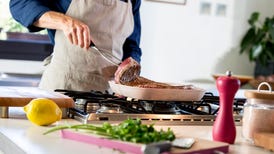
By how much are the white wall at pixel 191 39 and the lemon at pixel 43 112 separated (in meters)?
2.08

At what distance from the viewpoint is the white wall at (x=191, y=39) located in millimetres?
3256

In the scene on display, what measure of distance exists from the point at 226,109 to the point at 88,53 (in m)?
0.91

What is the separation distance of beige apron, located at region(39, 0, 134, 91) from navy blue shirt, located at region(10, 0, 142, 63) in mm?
73

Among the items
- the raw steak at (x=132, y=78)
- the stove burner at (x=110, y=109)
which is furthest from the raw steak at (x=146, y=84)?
the stove burner at (x=110, y=109)

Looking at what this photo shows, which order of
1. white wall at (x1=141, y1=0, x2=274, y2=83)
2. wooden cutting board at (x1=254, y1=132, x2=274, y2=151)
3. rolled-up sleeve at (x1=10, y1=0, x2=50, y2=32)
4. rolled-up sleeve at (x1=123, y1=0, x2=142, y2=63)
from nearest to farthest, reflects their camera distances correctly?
1. wooden cutting board at (x1=254, y1=132, x2=274, y2=151)
2. rolled-up sleeve at (x1=10, y1=0, x2=50, y2=32)
3. rolled-up sleeve at (x1=123, y1=0, x2=142, y2=63)
4. white wall at (x1=141, y1=0, x2=274, y2=83)

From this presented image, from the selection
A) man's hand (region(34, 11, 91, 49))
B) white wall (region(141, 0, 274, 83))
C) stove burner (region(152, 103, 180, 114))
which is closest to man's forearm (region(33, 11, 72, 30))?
man's hand (region(34, 11, 91, 49))

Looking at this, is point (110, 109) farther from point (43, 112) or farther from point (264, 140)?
point (264, 140)

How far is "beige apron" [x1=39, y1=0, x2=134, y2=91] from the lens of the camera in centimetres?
186

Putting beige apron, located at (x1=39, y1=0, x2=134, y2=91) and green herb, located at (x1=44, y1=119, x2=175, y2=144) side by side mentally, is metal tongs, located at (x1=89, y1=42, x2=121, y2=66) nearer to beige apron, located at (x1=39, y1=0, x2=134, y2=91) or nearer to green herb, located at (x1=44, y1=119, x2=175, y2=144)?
beige apron, located at (x1=39, y1=0, x2=134, y2=91)

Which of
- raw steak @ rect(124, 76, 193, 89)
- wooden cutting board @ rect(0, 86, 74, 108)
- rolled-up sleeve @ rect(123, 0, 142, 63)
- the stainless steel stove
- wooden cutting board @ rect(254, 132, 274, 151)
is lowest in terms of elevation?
wooden cutting board @ rect(254, 132, 274, 151)

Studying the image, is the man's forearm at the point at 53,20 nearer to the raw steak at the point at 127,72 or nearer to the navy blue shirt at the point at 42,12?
the navy blue shirt at the point at 42,12

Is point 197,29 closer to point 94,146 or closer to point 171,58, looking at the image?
point 171,58

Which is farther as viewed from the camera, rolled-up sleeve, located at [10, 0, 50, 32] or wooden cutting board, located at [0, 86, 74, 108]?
rolled-up sleeve, located at [10, 0, 50, 32]

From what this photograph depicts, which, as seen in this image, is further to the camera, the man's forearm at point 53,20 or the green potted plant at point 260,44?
the green potted plant at point 260,44
